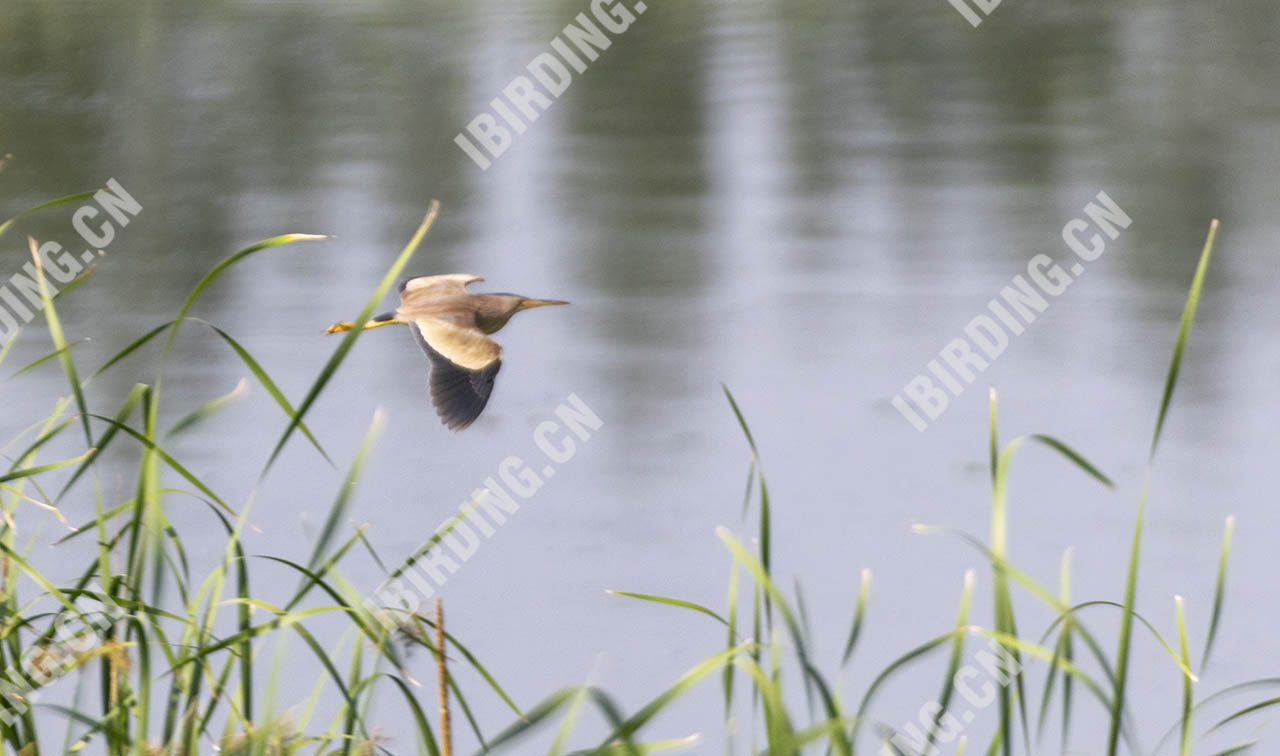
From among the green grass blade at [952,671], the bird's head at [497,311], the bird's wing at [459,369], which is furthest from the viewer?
the bird's head at [497,311]

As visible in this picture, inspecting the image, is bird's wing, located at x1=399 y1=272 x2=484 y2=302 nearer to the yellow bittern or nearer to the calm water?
the yellow bittern

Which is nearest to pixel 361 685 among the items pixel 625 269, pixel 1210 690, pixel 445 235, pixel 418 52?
pixel 1210 690

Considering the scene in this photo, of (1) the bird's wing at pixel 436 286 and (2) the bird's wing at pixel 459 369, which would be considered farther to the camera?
(1) the bird's wing at pixel 436 286

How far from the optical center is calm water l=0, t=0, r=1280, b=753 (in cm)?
293

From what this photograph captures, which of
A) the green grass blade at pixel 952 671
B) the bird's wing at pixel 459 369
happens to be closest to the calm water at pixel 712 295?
the bird's wing at pixel 459 369

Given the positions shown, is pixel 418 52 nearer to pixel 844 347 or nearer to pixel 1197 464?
pixel 844 347

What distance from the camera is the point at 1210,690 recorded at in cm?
247

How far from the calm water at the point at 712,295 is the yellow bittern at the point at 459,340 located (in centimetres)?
40

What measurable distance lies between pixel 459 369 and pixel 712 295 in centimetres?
187

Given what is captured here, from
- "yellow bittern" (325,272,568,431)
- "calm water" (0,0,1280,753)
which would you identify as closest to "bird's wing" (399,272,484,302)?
"yellow bittern" (325,272,568,431)

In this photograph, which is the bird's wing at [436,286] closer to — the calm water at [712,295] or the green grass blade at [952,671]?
the calm water at [712,295]

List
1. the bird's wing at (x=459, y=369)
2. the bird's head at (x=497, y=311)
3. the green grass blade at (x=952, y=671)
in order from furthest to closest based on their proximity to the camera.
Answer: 1. the bird's head at (x=497, y=311)
2. the bird's wing at (x=459, y=369)
3. the green grass blade at (x=952, y=671)

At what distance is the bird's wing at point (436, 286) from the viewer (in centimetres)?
296

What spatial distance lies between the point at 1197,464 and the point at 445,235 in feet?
8.68
